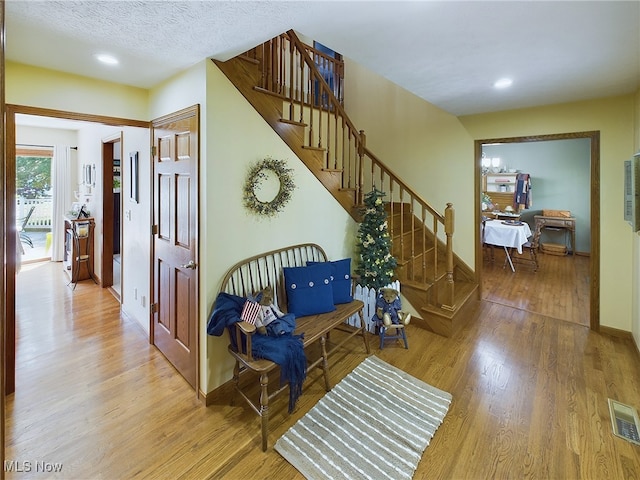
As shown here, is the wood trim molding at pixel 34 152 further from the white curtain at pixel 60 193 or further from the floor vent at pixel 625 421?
the floor vent at pixel 625 421

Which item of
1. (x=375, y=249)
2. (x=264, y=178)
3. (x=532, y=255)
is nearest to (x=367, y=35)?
(x=264, y=178)

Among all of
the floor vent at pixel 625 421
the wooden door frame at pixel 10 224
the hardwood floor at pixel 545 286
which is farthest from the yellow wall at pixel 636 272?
the wooden door frame at pixel 10 224

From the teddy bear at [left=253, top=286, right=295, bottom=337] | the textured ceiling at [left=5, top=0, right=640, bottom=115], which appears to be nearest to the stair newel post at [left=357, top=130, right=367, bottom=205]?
the textured ceiling at [left=5, top=0, right=640, bottom=115]

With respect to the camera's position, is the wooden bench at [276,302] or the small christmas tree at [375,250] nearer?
the wooden bench at [276,302]

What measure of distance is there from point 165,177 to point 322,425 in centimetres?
226

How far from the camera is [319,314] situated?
2.57 meters

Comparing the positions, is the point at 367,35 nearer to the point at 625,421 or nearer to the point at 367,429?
the point at 367,429

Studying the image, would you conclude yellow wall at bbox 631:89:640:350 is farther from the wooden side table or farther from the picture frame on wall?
the picture frame on wall

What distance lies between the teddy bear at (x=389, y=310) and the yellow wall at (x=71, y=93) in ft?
9.11

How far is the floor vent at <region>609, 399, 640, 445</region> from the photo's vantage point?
76.2 inches

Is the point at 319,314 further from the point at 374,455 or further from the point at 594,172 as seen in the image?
the point at 594,172

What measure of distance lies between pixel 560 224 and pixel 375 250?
18.4 feet

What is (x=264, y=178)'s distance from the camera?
2426 millimetres

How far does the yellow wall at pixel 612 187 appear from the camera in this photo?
3.11m
